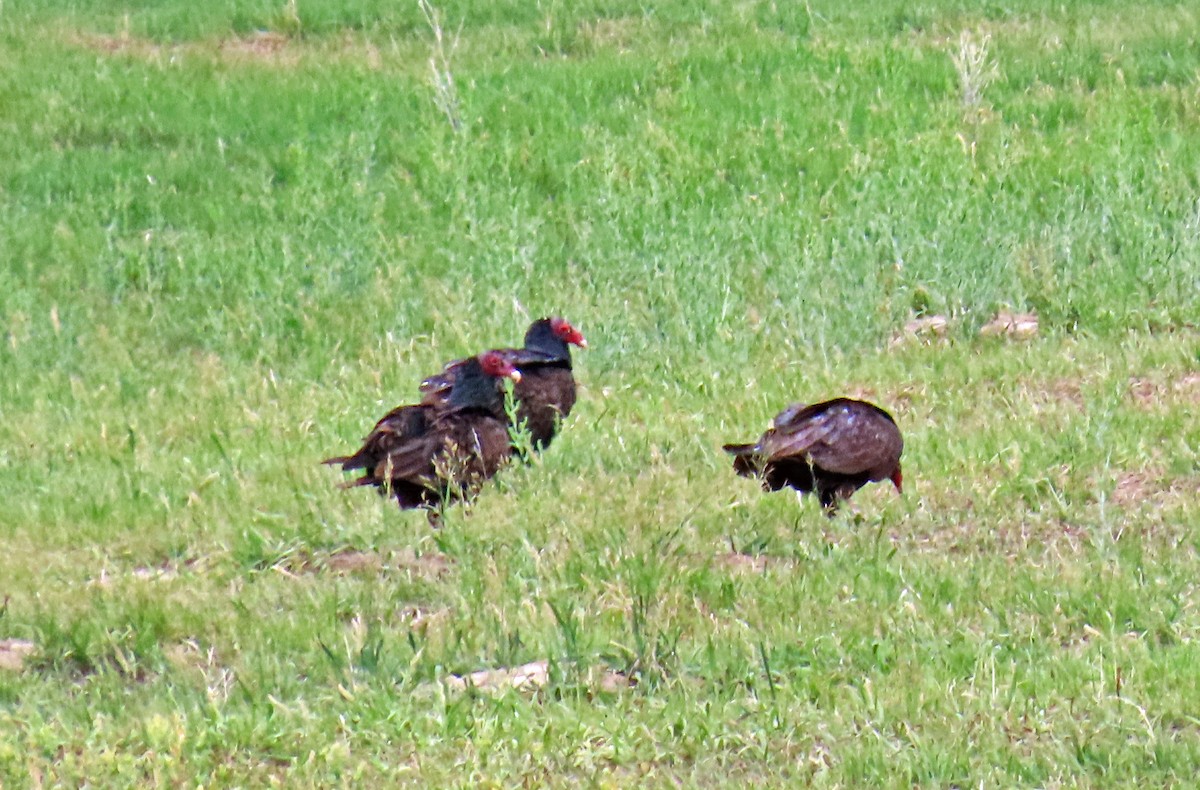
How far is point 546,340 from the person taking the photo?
8617 millimetres

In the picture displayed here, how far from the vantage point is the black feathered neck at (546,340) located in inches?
336

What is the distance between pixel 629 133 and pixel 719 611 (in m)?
8.06

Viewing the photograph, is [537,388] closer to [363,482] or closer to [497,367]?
[497,367]

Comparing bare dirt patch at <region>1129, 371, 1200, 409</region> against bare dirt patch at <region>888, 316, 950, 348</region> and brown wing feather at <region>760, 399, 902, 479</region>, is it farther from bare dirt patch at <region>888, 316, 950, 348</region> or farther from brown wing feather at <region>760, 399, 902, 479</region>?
brown wing feather at <region>760, 399, 902, 479</region>

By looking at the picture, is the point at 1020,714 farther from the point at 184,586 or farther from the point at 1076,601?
Answer: the point at 184,586

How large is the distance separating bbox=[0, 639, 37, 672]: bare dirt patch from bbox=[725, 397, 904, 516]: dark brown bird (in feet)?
9.13

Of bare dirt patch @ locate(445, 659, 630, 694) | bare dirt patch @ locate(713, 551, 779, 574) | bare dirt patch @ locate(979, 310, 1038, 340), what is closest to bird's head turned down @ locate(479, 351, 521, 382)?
bare dirt patch @ locate(713, 551, 779, 574)

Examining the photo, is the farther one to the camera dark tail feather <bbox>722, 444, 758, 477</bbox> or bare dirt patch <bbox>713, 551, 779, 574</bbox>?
dark tail feather <bbox>722, 444, 758, 477</bbox>

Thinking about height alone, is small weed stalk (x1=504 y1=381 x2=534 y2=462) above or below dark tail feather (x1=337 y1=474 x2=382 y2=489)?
above

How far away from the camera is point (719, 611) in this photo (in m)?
5.91

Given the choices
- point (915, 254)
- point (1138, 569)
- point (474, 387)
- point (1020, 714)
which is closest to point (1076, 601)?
point (1138, 569)

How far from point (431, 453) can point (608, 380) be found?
2.59 m

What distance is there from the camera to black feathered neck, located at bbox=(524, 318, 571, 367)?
8539mm

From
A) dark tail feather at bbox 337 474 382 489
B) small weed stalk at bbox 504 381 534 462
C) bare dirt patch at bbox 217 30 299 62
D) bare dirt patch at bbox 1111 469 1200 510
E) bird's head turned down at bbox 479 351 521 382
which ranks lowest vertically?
bare dirt patch at bbox 1111 469 1200 510
